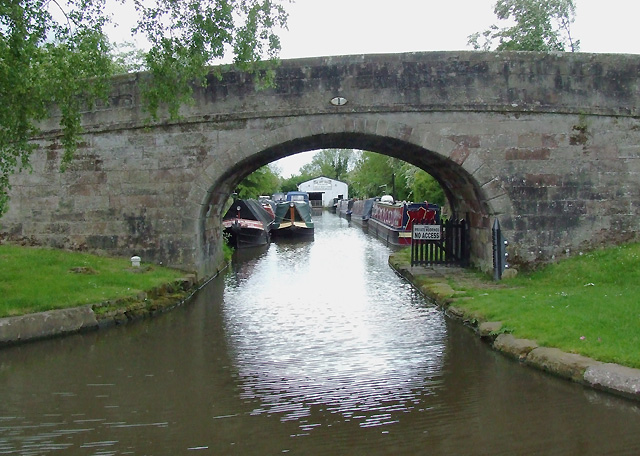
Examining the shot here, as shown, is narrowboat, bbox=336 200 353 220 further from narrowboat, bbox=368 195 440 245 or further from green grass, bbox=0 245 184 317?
green grass, bbox=0 245 184 317

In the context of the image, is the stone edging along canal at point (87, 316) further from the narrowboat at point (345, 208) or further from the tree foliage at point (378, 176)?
the narrowboat at point (345, 208)

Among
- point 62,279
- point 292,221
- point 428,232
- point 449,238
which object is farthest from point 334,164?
point 62,279

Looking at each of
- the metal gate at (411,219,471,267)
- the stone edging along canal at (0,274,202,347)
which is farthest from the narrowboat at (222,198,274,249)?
the stone edging along canal at (0,274,202,347)

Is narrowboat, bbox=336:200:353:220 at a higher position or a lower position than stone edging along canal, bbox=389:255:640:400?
higher

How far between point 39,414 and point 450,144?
23.1 ft

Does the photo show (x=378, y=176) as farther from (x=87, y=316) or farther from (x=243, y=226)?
(x=87, y=316)

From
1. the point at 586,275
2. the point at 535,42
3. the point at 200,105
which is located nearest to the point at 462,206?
the point at 586,275

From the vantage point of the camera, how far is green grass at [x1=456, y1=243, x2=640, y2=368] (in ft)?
17.8

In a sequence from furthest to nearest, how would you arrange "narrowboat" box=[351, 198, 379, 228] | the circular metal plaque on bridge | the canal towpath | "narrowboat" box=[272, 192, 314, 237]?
"narrowboat" box=[351, 198, 379, 228] < "narrowboat" box=[272, 192, 314, 237] < the circular metal plaque on bridge < the canal towpath

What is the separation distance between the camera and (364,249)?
62.7 ft

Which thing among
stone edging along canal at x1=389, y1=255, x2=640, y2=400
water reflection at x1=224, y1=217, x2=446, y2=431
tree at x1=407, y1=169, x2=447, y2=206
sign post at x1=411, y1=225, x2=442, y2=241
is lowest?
water reflection at x1=224, y1=217, x2=446, y2=431

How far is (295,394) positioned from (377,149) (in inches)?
279

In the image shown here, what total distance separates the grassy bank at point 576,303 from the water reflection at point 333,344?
0.78 meters

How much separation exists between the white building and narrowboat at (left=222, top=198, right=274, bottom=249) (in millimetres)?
52036
